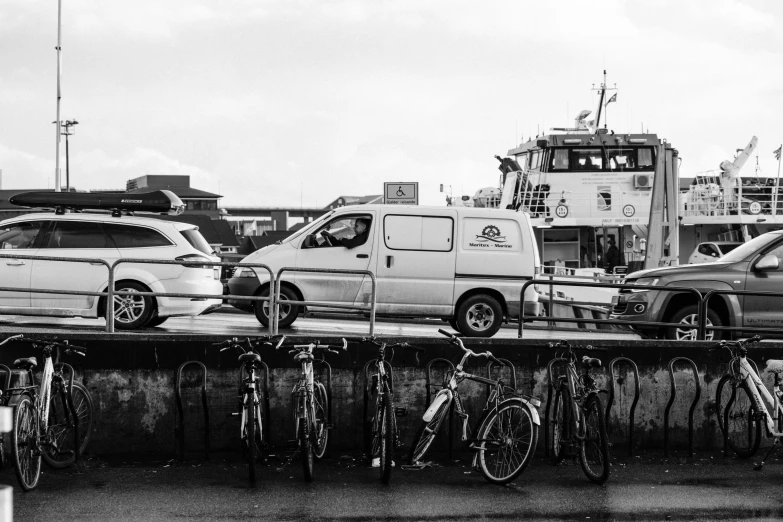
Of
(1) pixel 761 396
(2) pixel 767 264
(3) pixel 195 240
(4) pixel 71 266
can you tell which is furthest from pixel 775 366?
(4) pixel 71 266

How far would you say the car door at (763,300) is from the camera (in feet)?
43.3

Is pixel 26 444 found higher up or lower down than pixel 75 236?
lower down

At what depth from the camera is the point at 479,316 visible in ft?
50.4

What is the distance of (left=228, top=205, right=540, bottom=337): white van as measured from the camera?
600 inches

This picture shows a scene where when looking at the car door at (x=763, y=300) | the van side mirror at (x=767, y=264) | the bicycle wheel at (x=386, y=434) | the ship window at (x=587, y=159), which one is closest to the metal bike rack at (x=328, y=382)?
the bicycle wheel at (x=386, y=434)

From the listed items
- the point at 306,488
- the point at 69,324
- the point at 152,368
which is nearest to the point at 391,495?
the point at 306,488

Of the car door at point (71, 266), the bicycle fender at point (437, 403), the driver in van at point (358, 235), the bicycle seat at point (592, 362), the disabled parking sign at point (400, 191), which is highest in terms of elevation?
the disabled parking sign at point (400, 191)

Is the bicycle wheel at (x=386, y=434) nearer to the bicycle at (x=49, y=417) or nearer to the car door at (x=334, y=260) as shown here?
the bicycle at (x=49, y=417)

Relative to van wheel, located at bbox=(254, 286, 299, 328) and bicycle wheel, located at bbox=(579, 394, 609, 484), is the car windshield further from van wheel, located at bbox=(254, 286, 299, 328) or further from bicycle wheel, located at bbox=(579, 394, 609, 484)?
van wheel, located at bbox=(254, 286, 299, 328)

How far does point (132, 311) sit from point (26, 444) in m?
6.24

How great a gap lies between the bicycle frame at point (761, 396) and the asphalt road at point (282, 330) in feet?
15.0

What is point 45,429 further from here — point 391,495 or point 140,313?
point 140,313

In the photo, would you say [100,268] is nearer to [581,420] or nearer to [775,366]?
[581,420]

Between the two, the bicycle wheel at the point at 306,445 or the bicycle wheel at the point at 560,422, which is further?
the bicycle wheel at the point at 560,422
